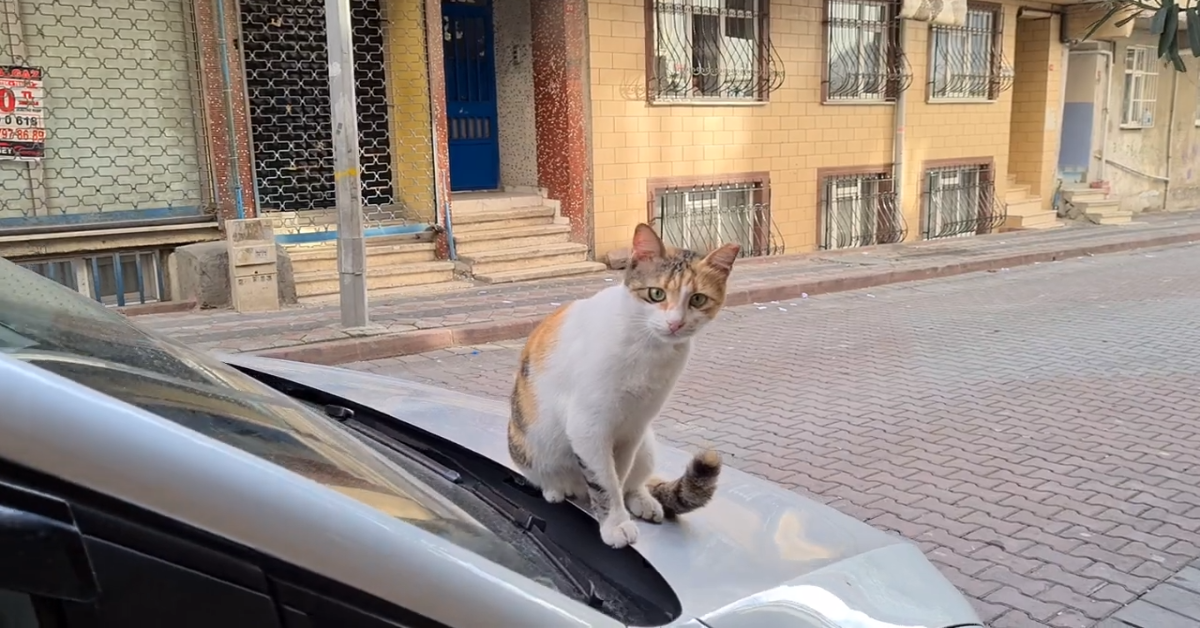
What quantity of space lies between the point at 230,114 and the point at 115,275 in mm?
2136

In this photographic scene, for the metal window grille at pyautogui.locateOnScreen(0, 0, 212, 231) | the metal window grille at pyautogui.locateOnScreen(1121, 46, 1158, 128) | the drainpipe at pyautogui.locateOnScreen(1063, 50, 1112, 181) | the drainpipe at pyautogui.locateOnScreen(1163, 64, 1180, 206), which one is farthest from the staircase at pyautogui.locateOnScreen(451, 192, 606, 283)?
the drainpipe at pyautogui.locateOnScreen(1163, 64, 1180, 206)

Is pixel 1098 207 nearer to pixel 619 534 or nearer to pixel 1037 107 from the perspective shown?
pixel 1037 107

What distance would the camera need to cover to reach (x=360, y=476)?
1435 millimetres

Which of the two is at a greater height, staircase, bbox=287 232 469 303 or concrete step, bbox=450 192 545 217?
concrete step, bbox=450 192 545 217

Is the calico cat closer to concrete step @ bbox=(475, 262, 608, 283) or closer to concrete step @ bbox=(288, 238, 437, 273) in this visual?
concrete step @ bbox=(288, 238, 437, 273)

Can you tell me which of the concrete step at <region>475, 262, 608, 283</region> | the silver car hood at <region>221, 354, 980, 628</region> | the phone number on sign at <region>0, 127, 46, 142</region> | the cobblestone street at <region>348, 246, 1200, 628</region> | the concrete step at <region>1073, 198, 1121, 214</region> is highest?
the phone number on sign at <region>0, 127, 46, 142</region>

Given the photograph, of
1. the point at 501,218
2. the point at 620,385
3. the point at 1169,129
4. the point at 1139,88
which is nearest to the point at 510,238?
the point at 501,218

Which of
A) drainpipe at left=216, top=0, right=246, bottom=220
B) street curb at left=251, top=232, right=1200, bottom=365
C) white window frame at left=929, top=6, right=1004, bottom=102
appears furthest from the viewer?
white window frame at left=929, top=6, right=1004, bottom=102

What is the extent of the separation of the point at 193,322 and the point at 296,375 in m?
6.87

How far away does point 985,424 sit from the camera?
18.8ft

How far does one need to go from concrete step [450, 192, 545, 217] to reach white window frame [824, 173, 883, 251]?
5.36 meters

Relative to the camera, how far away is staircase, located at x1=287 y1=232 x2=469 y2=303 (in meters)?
10.2

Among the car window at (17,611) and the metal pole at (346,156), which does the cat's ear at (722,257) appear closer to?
the car window at (17,611)

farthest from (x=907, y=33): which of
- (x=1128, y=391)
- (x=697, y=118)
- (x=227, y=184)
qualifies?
(x=227, y=184)
